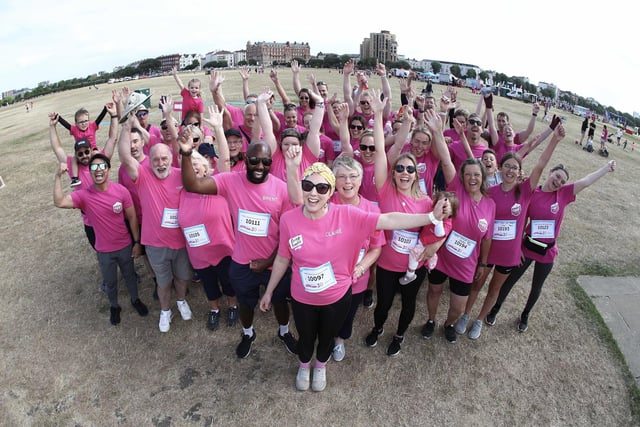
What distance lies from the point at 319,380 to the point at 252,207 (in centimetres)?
192

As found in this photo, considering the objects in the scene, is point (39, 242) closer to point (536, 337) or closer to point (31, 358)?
point (31, 358)

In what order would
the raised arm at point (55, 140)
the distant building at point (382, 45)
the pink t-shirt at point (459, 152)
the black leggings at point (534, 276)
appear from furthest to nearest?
1. the distant building at point (382, 45)
2. the pink t-shirt at point (459, 152)
3. the raised arm at point (55, 140)
4. the black leggings at point (534, 276)

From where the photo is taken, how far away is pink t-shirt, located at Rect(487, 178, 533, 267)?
379 cm

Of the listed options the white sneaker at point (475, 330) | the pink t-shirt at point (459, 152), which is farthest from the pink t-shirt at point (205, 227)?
the pink t-shirt at point (459, 152)

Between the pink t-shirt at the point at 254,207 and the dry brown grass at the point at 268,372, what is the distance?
59.5 inches

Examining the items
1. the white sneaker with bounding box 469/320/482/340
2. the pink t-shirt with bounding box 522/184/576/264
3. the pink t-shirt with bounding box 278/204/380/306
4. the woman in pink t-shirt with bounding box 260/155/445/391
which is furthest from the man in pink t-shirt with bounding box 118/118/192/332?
the pink t-shirt with bounding box 522/184/576/264

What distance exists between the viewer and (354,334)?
4.33 m

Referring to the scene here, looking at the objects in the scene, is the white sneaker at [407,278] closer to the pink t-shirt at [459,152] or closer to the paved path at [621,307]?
the pink t-shirt at [459,152]

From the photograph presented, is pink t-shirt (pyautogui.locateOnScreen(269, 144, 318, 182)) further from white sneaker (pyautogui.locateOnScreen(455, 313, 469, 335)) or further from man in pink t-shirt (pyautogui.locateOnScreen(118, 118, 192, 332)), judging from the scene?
white sneaker (pyautogui.locateOnScreen(455, 313, 469, 335))

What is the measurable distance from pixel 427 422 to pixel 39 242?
7.33m

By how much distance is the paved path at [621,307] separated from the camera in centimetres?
419

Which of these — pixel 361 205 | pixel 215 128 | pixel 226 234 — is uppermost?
pixel 215 128

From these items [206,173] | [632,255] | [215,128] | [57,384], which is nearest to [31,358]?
[57,384]

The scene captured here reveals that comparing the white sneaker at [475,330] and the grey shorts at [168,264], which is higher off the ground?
the grey shorts at [168,264]
